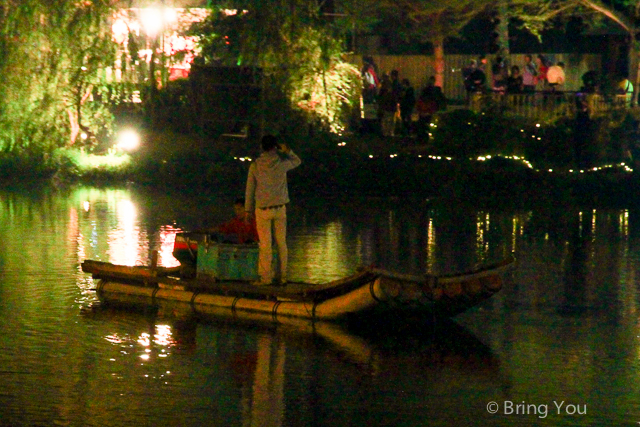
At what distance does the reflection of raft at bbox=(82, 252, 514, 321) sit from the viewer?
1011 cm

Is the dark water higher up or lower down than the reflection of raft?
lower down

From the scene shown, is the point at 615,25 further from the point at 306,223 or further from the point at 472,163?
the point at 306,223

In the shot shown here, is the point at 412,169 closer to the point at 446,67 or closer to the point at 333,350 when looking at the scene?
the point at 333,350

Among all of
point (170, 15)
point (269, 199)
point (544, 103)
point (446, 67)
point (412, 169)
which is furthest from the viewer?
point (446, 67)

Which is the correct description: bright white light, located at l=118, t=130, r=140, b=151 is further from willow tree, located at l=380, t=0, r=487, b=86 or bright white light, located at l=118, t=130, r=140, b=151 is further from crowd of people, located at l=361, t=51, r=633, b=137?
willow tree, located at l=380, t=0, r=487, b=86

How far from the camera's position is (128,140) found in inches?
1023

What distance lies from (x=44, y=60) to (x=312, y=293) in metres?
15.7

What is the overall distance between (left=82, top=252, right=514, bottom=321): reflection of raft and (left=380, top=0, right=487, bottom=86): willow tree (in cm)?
2077

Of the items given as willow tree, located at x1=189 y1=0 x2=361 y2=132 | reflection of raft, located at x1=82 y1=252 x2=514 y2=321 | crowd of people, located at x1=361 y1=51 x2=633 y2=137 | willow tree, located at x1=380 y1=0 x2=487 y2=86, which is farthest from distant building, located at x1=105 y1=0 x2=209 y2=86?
reflection of raft, located at x1=82 y1=252 x2=514 y2=321

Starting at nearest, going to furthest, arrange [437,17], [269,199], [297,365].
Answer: [297,365] → [269,199] → [437,17]

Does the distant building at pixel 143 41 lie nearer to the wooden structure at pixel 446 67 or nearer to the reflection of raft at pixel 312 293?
the reflection of raft at pixel 312 293

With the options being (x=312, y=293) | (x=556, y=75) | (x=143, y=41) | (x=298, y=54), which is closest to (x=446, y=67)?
(x=556, y=75)

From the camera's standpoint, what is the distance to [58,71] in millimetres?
24469

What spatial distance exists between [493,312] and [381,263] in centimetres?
315
